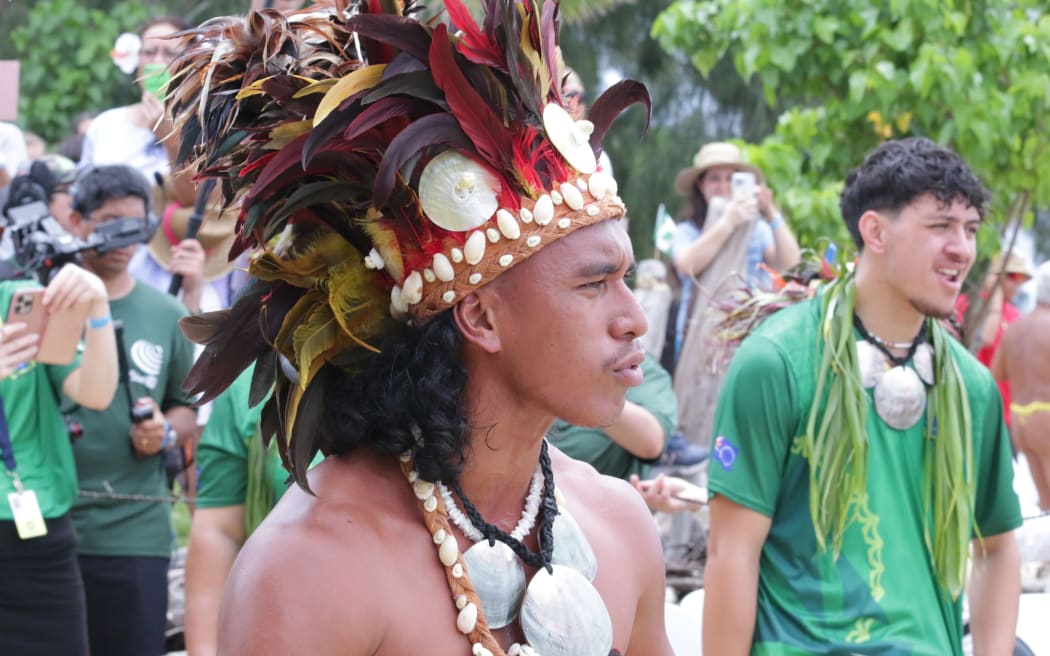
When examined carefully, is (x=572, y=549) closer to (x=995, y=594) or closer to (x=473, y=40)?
(x=473, y=40)

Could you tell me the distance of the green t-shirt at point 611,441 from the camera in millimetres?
4668

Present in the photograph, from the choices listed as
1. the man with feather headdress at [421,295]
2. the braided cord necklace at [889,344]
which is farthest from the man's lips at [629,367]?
the braided cord necklace at [889,344]

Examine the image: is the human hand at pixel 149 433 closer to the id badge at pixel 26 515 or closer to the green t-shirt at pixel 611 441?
the id badge at pixel 26 515

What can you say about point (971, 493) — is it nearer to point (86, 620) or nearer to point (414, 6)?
point (414, 6)

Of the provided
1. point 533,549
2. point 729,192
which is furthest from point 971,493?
point 729,192

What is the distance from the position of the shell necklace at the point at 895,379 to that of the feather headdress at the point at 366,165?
6.04ft

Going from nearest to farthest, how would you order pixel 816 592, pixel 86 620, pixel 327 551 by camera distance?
pixel 327 551 < pixel 816 592 < pixel 86 620

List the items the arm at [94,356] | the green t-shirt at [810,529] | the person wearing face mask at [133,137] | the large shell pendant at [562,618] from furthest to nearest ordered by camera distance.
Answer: the person wearing face mask at [133,137] < the arm at [94,356] < the green t-shirt at [810,529] < the large shell pendant at [562,618]

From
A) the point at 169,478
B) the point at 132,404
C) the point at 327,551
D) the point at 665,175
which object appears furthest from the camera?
the point at 665,175

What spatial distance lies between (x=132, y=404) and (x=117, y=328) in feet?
0.98

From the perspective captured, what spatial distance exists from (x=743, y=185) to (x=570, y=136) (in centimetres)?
476

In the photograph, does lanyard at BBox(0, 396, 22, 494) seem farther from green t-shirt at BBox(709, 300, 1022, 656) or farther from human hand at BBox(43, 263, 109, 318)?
green t-shirt at BBox(709, 300, 1022, 656)

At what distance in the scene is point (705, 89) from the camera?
13688 mm

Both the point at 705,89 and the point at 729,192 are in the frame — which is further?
the point at 705,89
